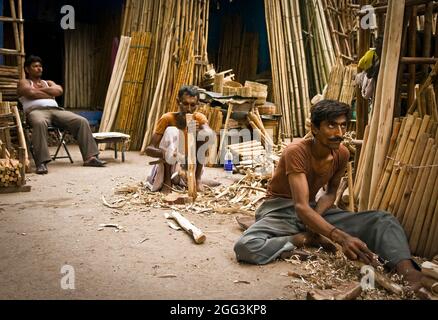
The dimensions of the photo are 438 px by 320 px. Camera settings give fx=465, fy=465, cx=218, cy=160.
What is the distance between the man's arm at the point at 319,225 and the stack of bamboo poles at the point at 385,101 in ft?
2.70

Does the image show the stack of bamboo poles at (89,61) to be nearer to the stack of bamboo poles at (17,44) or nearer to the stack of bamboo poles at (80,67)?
the stack of bamboo poles at (80,67)

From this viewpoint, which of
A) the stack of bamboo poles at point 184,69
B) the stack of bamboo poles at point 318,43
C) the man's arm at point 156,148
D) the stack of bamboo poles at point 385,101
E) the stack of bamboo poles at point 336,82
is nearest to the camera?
the stack of bamboo poles at point 385,101

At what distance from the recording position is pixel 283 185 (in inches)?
142

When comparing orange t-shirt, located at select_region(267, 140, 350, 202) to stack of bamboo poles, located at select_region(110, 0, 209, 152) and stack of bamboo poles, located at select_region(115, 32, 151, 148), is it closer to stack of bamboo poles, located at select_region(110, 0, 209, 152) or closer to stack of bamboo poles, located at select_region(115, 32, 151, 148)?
stack of bamboo poles, located at select_region(110, 0, 209, 152)

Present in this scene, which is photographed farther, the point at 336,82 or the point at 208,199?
the point at 336,82

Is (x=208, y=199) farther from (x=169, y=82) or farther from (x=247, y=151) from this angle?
(x=169, y=82)

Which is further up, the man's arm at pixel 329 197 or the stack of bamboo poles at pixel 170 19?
the stack of bamboo poles at pixel 170 19

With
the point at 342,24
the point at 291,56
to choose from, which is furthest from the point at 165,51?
the point at 342,24

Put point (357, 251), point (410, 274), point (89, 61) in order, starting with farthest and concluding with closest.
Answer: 1. point (89, 61)
2. point (357, 251)
3. point (410, 274)

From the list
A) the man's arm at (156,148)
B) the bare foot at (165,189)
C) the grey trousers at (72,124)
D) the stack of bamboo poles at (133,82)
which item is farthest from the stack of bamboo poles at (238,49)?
the bare foot at (165,189)

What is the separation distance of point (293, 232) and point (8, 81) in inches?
Answer: 243

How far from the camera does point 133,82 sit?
8922mm

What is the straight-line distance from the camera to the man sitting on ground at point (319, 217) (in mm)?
3018

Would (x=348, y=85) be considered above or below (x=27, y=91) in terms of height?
above
